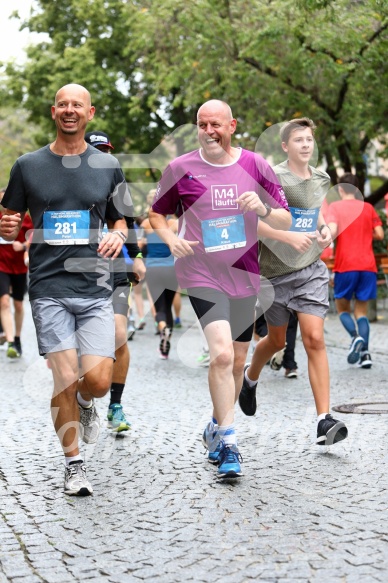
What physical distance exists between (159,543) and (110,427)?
3125 millimetres

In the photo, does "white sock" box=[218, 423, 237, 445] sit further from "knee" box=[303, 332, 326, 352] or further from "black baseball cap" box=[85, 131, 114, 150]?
"black baseball cap" box=[85, 131, 114, 150]

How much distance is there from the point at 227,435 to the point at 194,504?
0.74m

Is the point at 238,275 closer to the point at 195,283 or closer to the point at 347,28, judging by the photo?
the point at 195,283

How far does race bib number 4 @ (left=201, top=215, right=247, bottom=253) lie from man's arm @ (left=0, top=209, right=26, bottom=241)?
1.00m

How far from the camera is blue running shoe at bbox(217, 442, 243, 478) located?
579 cm

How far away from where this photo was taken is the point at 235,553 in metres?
4.38

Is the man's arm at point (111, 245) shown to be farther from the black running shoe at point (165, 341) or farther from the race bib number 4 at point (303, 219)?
the black running shoe at point (165, 341)

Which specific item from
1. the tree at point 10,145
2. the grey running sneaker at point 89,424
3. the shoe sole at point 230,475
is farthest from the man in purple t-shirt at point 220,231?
the tree at point 10,145

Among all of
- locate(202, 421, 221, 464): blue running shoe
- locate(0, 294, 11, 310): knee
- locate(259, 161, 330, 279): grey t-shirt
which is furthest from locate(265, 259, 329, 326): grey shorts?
locate(0, 294, 11, 310): knee

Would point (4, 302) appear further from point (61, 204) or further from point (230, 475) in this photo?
point (230, 475)

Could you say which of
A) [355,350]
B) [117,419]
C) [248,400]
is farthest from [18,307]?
[248,400]

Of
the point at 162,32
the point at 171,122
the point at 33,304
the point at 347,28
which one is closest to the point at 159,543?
the point at 33,304

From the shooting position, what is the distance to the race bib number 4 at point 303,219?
24.1 ft

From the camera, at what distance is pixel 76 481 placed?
567 cm
